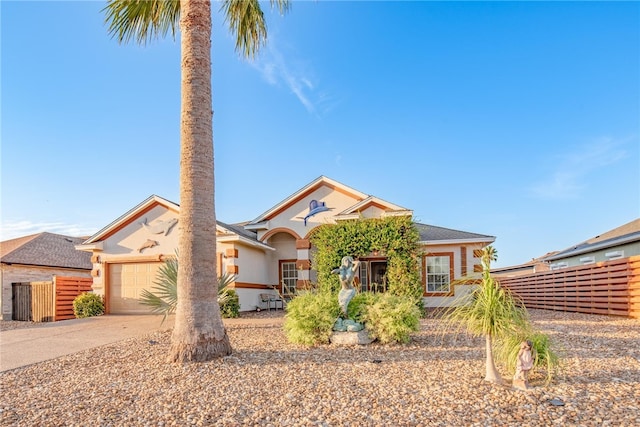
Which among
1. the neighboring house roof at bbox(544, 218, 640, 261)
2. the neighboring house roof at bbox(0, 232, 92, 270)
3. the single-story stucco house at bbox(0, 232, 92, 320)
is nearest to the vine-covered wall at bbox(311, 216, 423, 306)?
the neighboring house roof at bbox(544, 218, 640, 261)

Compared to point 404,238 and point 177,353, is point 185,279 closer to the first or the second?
point 177,353

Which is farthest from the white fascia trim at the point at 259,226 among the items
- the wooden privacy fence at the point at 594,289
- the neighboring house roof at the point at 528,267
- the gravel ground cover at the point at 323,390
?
the neighboring house roof at the point at 528,267

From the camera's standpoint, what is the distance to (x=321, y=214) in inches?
677

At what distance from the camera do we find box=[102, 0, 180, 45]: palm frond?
8359 mm

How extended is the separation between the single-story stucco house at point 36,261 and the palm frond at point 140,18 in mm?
13416

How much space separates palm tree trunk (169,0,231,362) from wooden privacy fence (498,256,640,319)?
11435 millimetres

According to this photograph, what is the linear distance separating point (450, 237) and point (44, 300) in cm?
1667

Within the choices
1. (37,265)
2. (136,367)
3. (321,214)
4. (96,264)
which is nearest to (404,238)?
(321,214)

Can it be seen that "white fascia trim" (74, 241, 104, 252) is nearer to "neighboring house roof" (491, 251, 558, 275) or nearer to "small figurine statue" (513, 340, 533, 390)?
"small figurine statue" (513, 340, 533, 390)

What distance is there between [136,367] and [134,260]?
35.4 feet

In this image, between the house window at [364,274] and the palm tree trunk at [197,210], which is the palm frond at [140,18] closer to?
the palm tree trunk at [197,210]

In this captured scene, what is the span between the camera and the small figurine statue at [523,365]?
4.61m

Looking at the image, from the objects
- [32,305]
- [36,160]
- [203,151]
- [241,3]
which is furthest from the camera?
[32,305]

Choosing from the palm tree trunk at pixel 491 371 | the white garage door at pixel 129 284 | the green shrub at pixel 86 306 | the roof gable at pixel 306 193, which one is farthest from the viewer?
the roof gable at pixel 306 193
